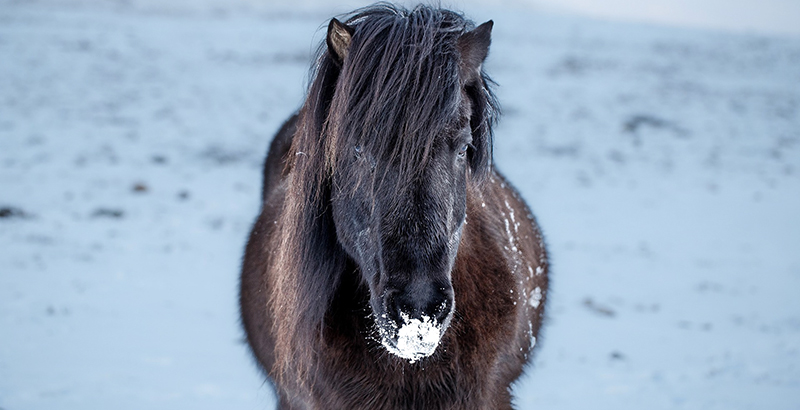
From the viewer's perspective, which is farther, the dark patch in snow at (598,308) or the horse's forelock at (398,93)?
the dark patch in snow at (598,308)

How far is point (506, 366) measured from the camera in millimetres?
2234

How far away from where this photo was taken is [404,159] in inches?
61.8

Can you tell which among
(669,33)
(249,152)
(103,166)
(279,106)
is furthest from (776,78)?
(103,166)

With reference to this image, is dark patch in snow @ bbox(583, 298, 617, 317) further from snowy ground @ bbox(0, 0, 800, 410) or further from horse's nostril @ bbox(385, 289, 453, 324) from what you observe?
horse's nostril @ bbox(385, 289, 453, 324)

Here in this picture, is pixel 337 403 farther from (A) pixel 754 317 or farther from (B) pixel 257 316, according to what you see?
(A) pixel 754 317

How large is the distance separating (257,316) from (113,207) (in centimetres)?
519

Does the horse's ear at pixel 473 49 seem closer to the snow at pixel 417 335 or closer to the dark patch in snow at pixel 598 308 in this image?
the snow at pixel 417 335

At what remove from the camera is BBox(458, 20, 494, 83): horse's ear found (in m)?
1.81

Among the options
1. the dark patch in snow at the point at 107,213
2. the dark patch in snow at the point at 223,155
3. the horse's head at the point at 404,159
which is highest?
the horse's head at the point at 404,159

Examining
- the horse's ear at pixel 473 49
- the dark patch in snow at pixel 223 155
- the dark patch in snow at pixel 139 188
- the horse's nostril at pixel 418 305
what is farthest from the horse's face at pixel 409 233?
the dark patch in snow at pixel 223 155

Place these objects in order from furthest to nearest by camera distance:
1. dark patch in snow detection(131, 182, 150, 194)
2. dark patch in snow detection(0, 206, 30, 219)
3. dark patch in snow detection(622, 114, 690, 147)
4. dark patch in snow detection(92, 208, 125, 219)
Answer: dark patch in snow detection(622, 114, 690, 147)
dark patch in snow detection(131, 182, 150, 194)
dark patch in snow detection(92, 208, 125, 219)
dark patch in snow detection(0, 206, 30, 219)

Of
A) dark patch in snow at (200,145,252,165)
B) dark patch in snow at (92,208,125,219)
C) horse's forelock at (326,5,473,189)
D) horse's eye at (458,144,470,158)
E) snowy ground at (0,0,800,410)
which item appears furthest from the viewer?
dark patch in snow at (200,145,252,165)

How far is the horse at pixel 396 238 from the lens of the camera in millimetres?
1572

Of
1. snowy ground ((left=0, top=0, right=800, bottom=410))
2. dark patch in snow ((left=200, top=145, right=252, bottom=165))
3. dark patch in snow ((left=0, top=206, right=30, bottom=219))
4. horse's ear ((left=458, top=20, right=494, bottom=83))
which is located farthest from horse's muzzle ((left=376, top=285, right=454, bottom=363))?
dark patch in snow ((left=200, top=145, right=252, bottom=165))
